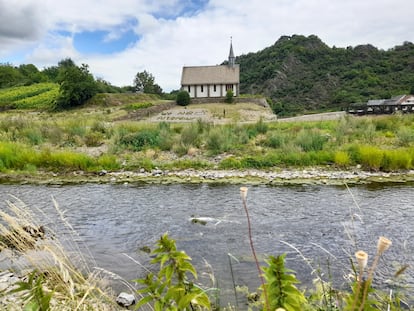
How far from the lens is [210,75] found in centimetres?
5119

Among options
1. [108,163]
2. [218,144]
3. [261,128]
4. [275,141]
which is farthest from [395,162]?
[108,163]

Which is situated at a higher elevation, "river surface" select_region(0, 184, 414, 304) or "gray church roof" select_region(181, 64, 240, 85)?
"gray church roof" select_region(181, 64, 240, 85)

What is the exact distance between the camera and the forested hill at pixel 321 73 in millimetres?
57312

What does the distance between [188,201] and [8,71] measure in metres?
70.9

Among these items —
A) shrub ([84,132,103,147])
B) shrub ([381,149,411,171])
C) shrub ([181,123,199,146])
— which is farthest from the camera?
shrub ([84,132,103,147])

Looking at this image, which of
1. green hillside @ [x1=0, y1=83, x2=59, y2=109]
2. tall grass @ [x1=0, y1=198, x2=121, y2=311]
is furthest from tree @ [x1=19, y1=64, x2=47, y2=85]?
tall grass @ [x1=0, y1=198, x2=121, y2=311]

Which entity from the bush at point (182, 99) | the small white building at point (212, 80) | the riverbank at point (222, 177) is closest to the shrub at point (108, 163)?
the riverbank at point (222, 177)

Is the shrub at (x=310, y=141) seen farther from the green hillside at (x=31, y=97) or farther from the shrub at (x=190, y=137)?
the green hillside at (x=31, y=97)

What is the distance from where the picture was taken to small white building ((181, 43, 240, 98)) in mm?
49938

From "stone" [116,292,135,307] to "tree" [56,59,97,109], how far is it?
128ft

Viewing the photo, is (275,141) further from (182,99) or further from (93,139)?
(182,99)

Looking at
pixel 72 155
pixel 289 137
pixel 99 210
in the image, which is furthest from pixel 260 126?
pixel 99 210

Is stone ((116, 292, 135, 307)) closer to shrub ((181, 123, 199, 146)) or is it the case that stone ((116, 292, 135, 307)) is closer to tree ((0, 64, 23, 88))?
shrub ((181, 123, 199, 146))

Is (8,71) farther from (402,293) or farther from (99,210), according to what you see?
(402,293)
